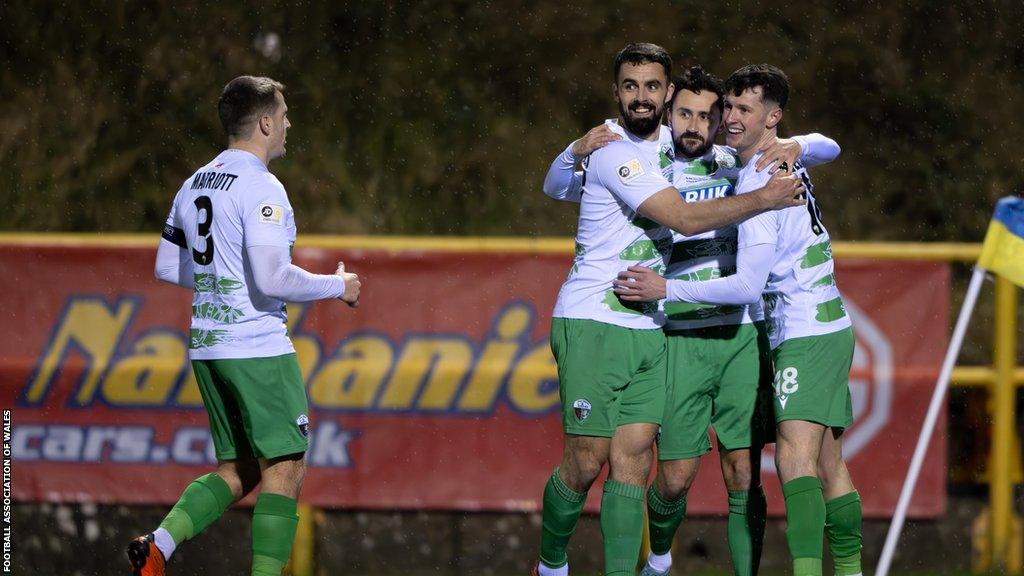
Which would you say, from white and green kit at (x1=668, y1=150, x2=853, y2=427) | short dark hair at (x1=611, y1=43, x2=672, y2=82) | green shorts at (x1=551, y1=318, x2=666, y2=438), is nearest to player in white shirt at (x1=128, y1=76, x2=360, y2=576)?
green shorts at (x1=551, y1=318, x2=666, y2=438)

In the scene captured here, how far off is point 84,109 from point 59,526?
5668 mm

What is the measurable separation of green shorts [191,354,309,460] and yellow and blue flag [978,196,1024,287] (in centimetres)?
322

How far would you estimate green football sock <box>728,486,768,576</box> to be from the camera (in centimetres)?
568

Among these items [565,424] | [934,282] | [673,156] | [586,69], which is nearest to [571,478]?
[565,424]

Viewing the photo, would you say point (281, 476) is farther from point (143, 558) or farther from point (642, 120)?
point (642, 120)

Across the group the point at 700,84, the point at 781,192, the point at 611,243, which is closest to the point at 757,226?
the point at 781,192

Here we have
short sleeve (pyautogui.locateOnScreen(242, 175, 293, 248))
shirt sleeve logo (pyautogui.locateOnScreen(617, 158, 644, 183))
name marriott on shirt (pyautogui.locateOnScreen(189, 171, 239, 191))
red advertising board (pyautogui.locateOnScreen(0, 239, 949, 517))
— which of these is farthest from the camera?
red advertising board (pyautogui.locateOnScreen(0, 239, 949, 517))

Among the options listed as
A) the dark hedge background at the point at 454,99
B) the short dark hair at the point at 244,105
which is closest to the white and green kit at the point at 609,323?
the short dark hair at the point at 244,105

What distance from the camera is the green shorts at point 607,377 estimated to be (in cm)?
540

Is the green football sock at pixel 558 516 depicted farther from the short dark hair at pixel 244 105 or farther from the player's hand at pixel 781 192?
the short dark hair at pixel 244 105

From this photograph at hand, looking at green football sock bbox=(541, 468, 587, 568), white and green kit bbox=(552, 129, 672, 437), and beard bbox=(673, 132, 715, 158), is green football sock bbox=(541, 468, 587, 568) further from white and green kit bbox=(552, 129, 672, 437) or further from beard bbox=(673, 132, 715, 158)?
beard bbox=(673, 132, 715, 158)

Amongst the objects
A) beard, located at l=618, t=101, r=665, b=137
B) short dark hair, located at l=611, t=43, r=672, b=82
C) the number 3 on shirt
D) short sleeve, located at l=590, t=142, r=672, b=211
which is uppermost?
short dark hair, located at l=611, t=43, r=672, b=82

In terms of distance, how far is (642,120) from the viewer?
5.49 metres

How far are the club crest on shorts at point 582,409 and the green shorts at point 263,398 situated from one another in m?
1.06
